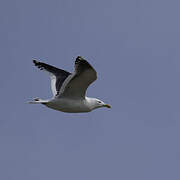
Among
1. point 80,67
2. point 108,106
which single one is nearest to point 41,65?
point 108,106

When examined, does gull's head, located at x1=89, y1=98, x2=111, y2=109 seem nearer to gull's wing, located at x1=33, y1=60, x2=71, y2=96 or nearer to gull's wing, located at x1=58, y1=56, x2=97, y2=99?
gull's wing, located at x1=58, y1=56, x2=97, y2=99

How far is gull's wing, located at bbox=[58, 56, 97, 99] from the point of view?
15.3 m

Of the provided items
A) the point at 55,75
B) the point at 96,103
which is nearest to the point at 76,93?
the point at 96,103

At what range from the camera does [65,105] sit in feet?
55.9

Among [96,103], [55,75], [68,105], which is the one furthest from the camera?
[55,75]

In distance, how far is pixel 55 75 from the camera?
1956 centimetres

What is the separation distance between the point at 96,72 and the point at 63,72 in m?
4.21

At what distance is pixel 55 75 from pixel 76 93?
265 centimetres

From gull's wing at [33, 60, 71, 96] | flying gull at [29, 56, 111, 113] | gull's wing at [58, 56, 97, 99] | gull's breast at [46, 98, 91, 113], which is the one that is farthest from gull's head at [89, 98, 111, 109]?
gull's wing at [33, 60, 71, 96]

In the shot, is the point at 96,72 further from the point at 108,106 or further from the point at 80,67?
the point at 108,106

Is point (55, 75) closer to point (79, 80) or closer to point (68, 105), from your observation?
point (68, 105)

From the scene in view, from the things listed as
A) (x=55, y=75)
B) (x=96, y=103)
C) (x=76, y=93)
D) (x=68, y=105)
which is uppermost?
(x=55, y=75)

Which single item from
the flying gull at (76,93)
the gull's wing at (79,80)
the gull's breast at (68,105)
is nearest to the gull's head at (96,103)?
the flying gull at (76,93)

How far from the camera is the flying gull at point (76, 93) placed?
15.6 meters
